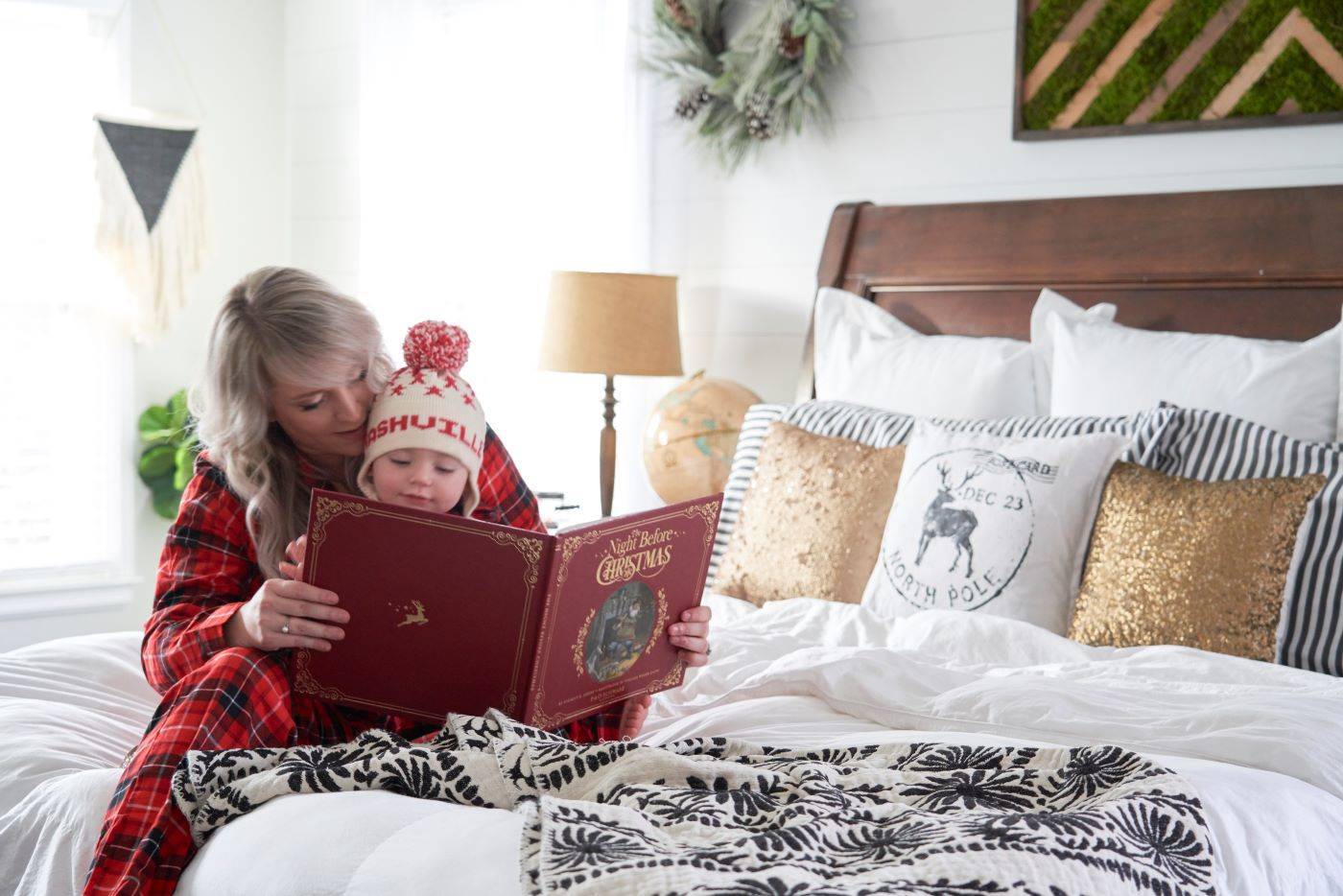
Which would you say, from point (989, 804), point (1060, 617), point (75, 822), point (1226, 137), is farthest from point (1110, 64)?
point (75, 822)

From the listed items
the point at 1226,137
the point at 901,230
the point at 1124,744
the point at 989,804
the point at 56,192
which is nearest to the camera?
the point at 989,804

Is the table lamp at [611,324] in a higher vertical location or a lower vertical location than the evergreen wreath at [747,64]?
lower

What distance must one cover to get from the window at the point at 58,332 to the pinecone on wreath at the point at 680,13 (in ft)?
5.08

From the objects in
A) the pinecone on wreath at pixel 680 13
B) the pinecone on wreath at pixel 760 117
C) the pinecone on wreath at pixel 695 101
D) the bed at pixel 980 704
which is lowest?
the bed at pixel 980 704

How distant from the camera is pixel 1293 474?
6.23ft

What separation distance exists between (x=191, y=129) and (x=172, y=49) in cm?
22

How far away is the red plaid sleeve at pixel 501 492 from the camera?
5.85ft

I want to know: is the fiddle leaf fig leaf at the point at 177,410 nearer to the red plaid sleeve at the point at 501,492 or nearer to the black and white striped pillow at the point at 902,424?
the black and white striped pillow at the point at 902,424

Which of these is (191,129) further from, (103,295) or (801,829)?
(801,829)

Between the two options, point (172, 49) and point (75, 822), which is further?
point (172, 49)

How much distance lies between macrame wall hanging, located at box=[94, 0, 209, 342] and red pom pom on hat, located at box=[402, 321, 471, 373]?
2183 mm

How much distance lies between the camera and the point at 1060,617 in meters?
1.98

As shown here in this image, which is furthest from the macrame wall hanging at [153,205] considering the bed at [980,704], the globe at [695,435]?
the bed at [980,704]

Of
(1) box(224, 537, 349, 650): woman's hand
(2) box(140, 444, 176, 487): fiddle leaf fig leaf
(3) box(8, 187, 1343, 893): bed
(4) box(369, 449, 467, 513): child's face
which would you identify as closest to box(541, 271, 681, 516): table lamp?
(3) box(8, 187, 1343, 893): bed
